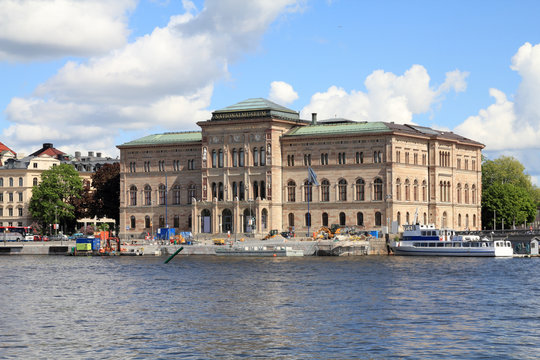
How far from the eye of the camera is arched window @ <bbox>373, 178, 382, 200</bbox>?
5828 inches

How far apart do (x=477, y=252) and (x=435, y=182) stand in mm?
22313

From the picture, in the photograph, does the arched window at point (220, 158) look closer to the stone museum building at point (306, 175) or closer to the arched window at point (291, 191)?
the stone museum building at point (306, 175)

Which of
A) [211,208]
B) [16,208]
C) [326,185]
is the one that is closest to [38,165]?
[16,208]

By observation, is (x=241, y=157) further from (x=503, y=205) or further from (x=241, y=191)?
(x=503, y=205)

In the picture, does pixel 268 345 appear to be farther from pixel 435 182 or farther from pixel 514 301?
pixel 435 182

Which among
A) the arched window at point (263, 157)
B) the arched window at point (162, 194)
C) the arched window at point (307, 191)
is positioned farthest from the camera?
the arched window at point (162, 194)

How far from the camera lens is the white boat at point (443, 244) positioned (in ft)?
439

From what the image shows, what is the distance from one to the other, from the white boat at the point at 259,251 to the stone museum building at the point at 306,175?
53.0 ft

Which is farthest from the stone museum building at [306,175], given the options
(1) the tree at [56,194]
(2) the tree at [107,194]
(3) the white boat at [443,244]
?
(1) the tree at [56,194]

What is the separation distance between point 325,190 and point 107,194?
42.8 meters

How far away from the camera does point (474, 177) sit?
16588 centimetres

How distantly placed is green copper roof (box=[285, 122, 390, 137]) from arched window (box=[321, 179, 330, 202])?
698 cm

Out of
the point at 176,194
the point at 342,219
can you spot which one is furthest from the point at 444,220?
the point at 176,194

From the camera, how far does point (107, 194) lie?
17788cm
